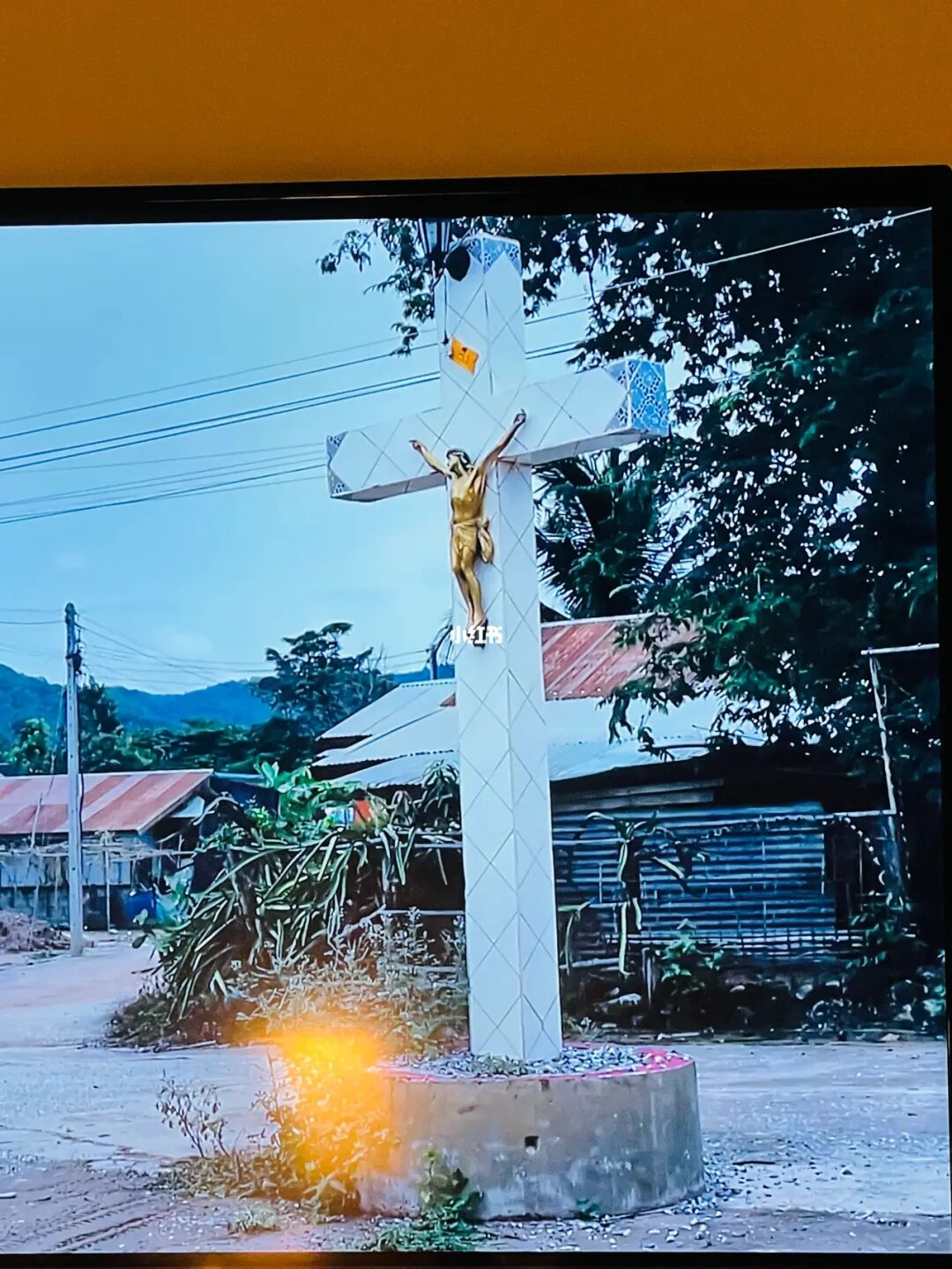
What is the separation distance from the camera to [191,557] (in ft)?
4.85

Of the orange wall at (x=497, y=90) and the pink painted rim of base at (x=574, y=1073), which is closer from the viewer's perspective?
the pink painted rim of base at (x=574, y=1073)

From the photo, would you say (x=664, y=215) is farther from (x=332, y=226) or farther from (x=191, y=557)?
(x=191, y=557)

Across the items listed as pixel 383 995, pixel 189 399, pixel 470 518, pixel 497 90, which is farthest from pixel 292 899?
pixel 497 90

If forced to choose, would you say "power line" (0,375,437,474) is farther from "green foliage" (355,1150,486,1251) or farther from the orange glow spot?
"green foliage" (355,1150,486,1251)

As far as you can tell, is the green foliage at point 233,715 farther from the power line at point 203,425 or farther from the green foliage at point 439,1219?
the green foliage at point 439,1219

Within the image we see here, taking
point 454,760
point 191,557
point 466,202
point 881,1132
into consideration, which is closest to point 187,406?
point 191,557

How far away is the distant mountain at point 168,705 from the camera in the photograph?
1465 mm

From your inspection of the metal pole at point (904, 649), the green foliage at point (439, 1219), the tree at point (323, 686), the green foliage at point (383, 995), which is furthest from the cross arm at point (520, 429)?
the green foliage at point (439, 1219)

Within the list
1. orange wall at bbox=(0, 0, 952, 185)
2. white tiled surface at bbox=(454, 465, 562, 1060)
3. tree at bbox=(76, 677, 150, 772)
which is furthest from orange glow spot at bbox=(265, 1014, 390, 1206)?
orange wall at bbox=(0, 0, 952, 185)

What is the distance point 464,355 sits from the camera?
1.49m

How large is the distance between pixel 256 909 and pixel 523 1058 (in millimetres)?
327

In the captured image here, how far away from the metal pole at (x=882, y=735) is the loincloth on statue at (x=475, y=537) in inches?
17.0

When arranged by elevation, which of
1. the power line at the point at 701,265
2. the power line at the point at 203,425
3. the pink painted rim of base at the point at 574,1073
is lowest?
the pink painted rim of base at the point at 574,1073

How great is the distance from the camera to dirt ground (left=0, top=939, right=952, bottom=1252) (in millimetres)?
1411
